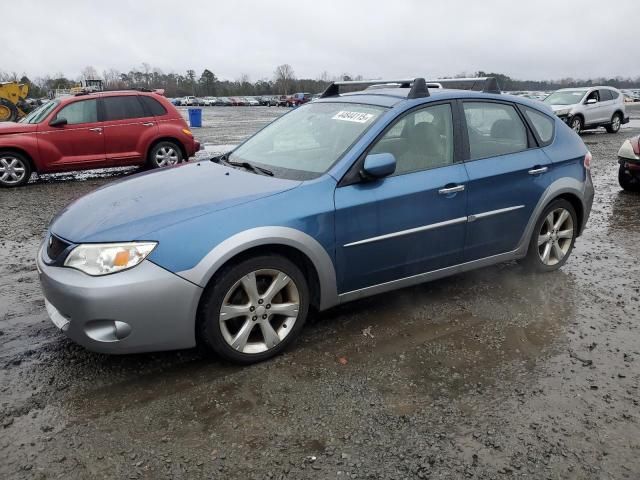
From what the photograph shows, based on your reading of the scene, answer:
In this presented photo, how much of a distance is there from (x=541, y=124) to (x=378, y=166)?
6.69 ft

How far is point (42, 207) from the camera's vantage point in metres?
7.80

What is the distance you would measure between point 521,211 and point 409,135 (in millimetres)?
1238

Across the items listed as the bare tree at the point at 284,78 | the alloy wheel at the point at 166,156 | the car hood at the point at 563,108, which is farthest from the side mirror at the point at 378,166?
the bare tree at the point at 284,78

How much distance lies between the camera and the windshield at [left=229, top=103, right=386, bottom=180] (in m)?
3.70

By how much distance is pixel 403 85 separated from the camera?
455 centimetres

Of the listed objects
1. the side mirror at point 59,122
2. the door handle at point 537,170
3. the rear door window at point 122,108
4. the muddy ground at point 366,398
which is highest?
the rear door window at point 122,108

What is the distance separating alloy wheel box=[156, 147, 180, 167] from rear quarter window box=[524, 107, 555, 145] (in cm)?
757

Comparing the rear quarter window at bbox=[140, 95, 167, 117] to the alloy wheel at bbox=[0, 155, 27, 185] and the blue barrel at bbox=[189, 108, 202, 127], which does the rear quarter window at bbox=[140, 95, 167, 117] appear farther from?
the blue barrel at bbox=[189, 108, 202, 127]

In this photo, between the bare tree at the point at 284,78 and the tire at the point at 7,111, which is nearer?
the tire at the point at 7,111

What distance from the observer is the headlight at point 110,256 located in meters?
2.89

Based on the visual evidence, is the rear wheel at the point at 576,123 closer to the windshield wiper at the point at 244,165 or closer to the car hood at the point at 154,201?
the windshield wiper at the point at 244,165

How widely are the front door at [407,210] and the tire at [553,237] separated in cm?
102

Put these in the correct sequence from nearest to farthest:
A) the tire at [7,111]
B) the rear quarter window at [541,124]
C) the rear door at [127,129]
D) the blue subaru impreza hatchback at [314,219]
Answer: the blue subaru impreza hatchback at [314,219] → the rear quarter window at [541,124] → the rear door at [127,129] → the tire at [7,111]

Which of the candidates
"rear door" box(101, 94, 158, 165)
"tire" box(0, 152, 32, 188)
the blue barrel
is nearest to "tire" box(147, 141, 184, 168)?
"rear door" box(101, 94, 158, 165)
